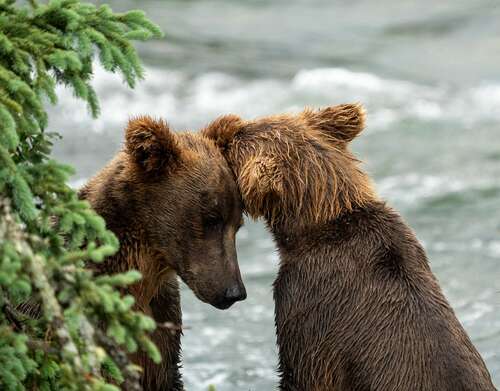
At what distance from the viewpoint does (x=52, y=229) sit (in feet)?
14.6

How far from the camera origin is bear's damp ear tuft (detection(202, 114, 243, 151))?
561cm

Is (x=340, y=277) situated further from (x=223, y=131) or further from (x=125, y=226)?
(x=125, y=226)

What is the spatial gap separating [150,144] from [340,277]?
1123mm

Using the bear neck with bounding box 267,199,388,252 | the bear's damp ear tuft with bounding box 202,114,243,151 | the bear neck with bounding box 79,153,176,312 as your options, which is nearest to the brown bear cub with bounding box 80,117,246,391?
the bear neck with bounding box 79,153,176,312

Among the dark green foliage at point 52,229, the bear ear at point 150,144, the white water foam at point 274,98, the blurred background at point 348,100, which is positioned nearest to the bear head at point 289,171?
the bear ear at point 150,144

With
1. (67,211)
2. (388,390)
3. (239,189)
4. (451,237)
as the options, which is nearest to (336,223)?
(239,189)

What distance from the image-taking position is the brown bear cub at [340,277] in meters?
5.27

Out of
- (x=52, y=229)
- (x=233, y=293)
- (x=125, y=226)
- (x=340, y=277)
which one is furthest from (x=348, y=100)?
(x=52, y=229)

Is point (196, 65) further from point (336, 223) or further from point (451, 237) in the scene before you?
point (336, 223)

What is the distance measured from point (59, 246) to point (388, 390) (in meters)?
1.84

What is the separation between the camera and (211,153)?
215 inches

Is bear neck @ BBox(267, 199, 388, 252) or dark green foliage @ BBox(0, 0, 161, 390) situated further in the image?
bear neck @ BBox(267, 199, 388, 252)

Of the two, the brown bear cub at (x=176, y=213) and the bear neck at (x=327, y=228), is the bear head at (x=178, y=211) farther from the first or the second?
the bear neck at (x=327, y=228)

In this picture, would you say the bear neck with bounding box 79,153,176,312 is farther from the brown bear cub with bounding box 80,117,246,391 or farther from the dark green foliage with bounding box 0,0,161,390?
the dark green foliage with bounding box 0,0,161,390
